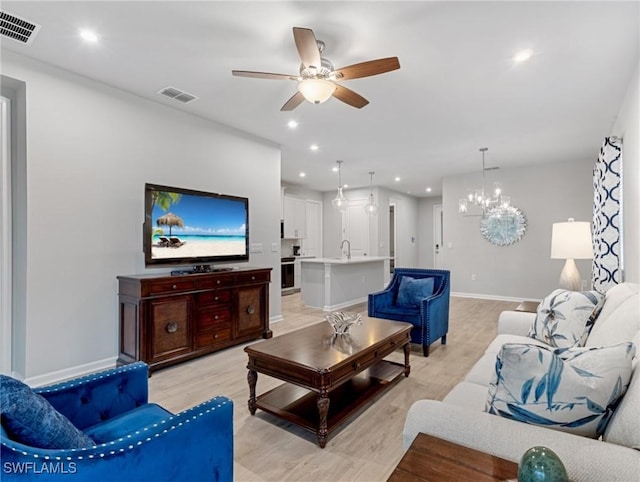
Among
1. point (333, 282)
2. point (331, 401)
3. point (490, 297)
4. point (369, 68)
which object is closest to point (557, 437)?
point (331, 401)

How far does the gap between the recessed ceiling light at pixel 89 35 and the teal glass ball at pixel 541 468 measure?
11.1 ft

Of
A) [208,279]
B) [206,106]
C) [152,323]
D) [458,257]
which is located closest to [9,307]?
[152,323]

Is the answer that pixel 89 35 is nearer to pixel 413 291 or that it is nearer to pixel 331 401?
pixel 331 401

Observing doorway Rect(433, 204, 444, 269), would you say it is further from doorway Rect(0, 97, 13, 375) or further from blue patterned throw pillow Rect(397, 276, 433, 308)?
doorway Rect(0, 97, 13, 375)

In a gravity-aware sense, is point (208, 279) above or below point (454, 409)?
above

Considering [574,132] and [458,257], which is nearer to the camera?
[574,132]

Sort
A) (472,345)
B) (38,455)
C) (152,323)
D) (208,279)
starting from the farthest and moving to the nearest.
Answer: (472,345), (208,279), (152,323), (38,455)

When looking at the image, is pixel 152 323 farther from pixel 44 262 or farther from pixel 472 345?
pixel 472 345

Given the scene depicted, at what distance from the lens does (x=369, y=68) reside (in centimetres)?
232

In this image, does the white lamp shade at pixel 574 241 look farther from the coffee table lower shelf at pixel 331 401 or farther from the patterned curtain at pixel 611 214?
the coffee table lower shelf at pixel 331 401

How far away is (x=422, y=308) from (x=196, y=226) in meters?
2.59

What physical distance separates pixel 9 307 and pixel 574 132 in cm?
667

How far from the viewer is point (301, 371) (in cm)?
208

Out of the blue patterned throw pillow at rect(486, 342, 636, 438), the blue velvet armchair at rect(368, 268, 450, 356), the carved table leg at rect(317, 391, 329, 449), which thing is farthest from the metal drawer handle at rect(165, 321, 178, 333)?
the blue patterned throw pillow at rect(486, 342, 636, 438)
